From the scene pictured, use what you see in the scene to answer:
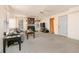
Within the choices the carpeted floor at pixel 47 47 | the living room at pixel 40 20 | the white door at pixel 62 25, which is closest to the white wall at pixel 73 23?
the living room at pixel 40 20

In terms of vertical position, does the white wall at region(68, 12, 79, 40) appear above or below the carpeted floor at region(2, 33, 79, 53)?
above

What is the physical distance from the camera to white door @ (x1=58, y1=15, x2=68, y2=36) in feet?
33.4

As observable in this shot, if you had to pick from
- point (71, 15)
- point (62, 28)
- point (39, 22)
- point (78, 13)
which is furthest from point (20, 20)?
point (78, 13)

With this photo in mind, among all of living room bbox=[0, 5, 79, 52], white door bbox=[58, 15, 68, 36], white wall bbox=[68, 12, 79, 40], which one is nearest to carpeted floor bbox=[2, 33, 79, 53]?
living room bbox=[0, 5, 79, 52]

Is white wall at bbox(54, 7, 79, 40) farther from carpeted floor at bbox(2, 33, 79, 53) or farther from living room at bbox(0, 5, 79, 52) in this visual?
carpeted floor at bbox(2, 33, 79, 53)

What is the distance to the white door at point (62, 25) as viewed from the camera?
33.4 ft

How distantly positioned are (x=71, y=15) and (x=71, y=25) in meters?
0.83

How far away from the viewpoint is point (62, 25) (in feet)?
35.6

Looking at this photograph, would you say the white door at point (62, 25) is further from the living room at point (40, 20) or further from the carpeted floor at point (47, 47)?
the carpeted floor at point (47, 47)
